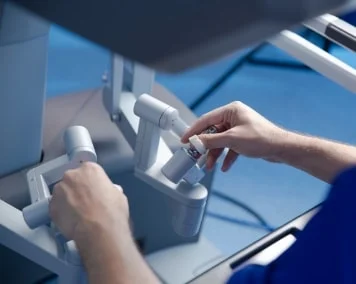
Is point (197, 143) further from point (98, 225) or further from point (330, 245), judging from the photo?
point (330, 245)

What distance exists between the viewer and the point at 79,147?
1053 mm

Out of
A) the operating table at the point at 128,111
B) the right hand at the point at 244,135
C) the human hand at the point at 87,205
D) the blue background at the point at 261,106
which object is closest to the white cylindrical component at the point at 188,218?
the operating table at the point at 128,111

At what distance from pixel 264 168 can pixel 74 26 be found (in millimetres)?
1696

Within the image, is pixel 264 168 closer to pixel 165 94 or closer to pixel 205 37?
pixel 165 94

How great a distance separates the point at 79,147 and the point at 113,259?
0.96 ft

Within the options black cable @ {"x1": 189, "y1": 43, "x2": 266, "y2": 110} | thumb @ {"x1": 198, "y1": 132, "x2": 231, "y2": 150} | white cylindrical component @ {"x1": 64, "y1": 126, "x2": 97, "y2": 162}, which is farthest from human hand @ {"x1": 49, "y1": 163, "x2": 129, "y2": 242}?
black cable @ {"x1": 189, "y1": 43, "x2": 266, "y2": 110}

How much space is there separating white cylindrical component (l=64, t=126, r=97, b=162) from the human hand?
12 cm

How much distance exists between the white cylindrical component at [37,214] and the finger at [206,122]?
0.99ft

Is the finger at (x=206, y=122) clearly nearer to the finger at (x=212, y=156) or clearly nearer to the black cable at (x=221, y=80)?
the finger at (x=212, y=156)

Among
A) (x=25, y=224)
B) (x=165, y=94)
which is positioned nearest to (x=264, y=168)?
(x=165, y=94)

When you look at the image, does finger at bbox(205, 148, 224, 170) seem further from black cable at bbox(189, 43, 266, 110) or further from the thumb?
black cable at bbox(189, 43, 266, 110)

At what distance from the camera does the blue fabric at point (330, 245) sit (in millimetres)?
612

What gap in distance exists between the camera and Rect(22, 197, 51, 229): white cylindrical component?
99cm

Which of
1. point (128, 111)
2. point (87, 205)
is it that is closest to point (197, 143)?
point (87, 205)
